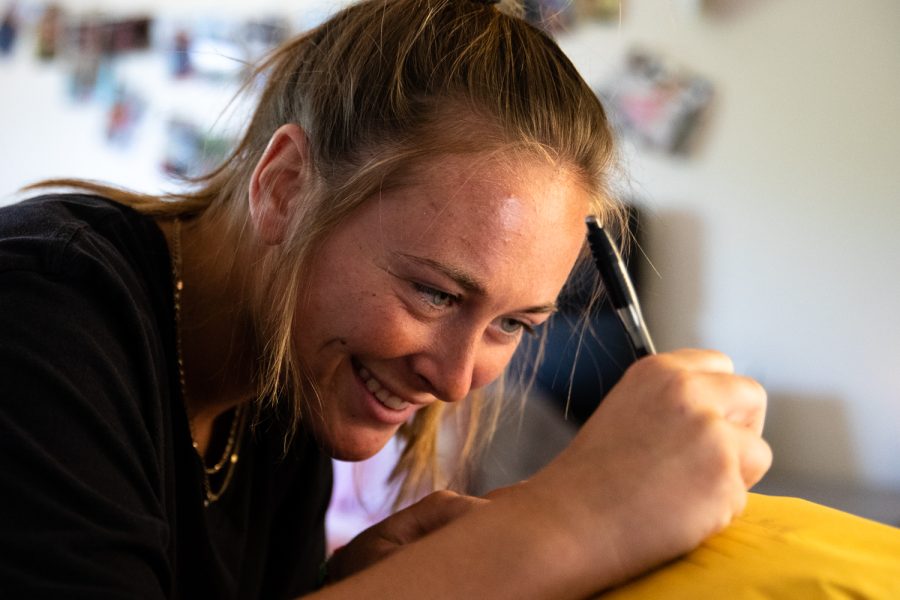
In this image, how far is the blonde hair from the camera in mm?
786

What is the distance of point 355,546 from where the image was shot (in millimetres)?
823

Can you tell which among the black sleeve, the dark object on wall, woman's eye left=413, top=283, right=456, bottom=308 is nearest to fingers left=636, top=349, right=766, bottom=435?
woman's eye left=413, top=283, right=456, bottom=308

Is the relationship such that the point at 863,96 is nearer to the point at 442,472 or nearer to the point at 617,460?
the point at 442,472

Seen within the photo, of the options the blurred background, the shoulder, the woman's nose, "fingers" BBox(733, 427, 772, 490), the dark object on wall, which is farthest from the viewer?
the blurred background

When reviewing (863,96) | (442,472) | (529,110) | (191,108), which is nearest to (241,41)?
(191,108)

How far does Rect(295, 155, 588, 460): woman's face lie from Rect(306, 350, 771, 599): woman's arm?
200 millimetres

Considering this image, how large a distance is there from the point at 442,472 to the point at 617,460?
2.50 ft

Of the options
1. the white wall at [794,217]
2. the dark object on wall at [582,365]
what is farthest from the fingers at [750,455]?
the white wall at [794,217]

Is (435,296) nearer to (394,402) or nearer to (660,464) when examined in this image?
(394,402)

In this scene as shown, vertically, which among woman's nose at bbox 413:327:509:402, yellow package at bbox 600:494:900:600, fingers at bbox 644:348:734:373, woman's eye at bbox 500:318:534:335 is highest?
fingers at bbox 644:348:734:373

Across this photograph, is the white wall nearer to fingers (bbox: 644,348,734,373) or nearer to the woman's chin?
the woman's chin

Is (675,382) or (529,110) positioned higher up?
(529,110)

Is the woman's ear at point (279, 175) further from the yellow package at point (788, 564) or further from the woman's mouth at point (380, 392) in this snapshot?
the yellow package at point (788, 564)

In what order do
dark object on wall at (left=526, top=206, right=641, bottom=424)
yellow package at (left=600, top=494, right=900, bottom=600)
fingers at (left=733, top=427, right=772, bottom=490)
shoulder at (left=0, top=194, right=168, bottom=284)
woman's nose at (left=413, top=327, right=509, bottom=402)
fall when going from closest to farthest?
yellow package at (left=600, top=494, right=900, bottom=600), fingers at (left=733, top=427, right=772, bottom=490), shoulder at (left=0, top=194, right=168, bottom=284), woman's nose at (left=413, top=327, right=509, bottom=402), dark object on wall at (left=526, top=206, right=641, bottom=424)
